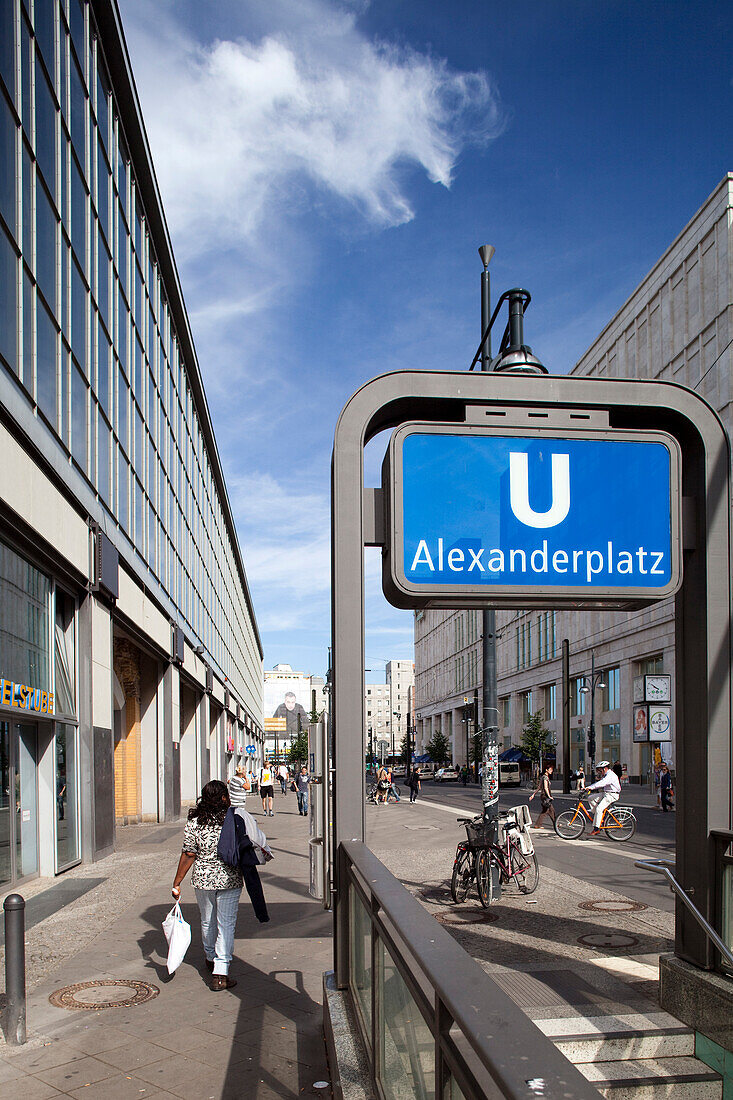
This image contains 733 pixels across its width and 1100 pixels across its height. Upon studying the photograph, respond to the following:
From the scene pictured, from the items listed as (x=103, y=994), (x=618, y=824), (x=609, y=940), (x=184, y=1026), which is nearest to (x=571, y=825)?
(x=618, y=824)

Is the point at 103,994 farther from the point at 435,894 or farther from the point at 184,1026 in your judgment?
the point at 435,894

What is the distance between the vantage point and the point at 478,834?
11.6 m

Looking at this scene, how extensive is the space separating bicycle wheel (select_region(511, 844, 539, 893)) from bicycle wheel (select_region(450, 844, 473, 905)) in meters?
0.77

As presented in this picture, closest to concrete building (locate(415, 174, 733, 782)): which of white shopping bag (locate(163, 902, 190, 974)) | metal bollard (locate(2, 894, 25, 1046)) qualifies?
white shopping bag (locate(163, 902, 190, 974))

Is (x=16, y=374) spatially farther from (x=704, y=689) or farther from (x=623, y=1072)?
(x=623, y=1072)

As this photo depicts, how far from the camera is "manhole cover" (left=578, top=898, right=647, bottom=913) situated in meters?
10.8

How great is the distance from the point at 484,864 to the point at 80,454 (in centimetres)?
957

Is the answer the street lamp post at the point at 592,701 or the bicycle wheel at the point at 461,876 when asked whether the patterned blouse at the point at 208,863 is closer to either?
the bicycle wheel at the point at 461,876

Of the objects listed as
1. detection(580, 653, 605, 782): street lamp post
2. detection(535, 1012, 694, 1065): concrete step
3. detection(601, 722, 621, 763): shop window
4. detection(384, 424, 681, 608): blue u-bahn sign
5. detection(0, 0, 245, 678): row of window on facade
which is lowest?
detection(601, 722, 621, 763): shop window

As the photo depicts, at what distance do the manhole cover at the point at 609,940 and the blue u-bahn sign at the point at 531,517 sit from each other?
4.27 metres

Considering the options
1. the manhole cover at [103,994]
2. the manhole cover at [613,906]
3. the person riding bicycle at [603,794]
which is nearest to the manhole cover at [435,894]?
the manhole cover at [613,906]

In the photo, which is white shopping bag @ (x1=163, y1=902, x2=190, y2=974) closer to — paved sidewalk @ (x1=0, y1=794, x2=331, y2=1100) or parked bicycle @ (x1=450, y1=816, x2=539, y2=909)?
paved sidewalk @ (x1=0, y1=794, x2=331, y2=1100)

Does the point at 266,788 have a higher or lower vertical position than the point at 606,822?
lower

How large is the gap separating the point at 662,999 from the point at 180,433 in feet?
92.2
